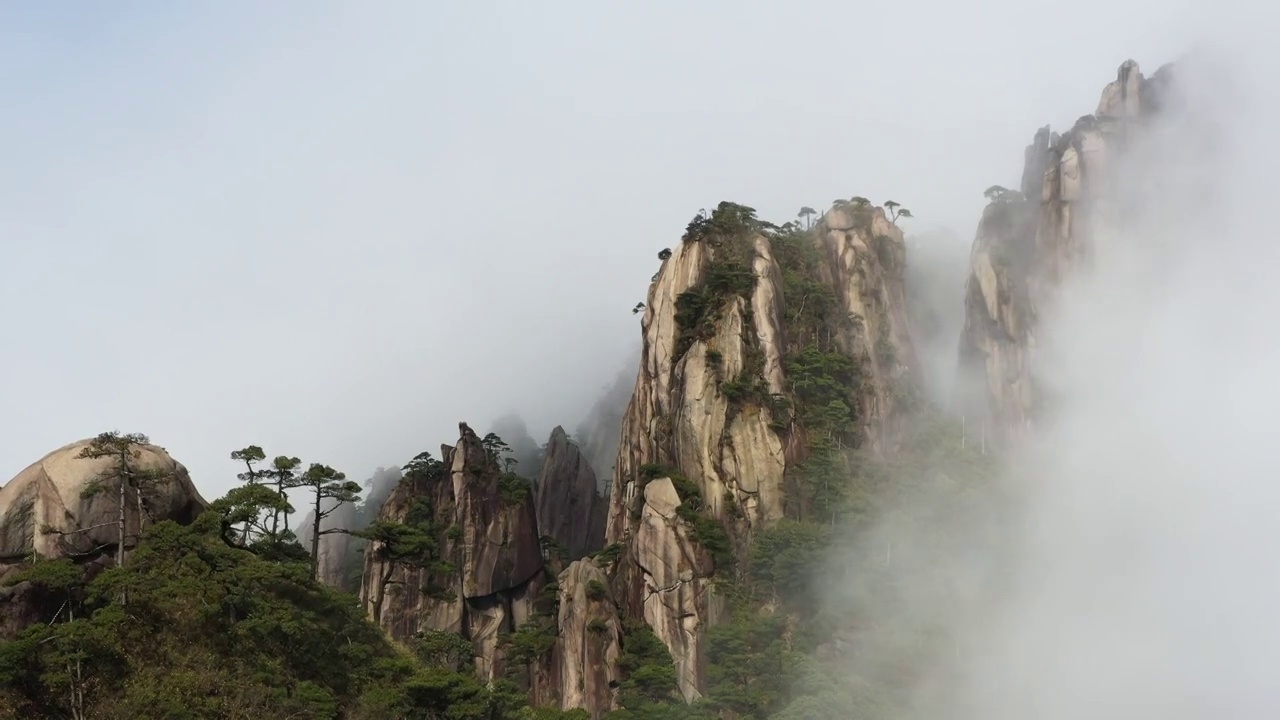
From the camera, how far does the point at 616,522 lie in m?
76.2

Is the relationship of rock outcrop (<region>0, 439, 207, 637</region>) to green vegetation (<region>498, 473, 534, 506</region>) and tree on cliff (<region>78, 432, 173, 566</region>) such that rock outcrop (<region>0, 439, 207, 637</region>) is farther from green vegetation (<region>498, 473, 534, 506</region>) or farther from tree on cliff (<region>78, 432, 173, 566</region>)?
green vegetation (<region>498, 473, 534, 506</region>)

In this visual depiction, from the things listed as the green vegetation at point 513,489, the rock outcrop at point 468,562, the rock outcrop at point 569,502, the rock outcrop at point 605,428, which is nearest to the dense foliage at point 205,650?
the rock outcrop at point 468,562

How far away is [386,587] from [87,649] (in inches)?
1947

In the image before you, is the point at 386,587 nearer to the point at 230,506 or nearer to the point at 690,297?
the point at 690,297

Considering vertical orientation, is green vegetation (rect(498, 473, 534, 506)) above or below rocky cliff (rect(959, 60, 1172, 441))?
below

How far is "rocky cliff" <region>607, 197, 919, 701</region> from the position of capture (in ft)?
222

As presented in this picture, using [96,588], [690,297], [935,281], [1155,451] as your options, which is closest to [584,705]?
[690,297]

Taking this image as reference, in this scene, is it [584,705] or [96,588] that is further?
[584,705]

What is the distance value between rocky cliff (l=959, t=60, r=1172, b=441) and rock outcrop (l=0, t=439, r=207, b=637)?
62967mm

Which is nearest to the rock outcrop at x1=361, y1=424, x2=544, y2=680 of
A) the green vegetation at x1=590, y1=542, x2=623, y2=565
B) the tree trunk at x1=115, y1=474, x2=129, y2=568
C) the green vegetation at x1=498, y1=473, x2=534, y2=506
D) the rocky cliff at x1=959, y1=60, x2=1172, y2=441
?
the green vegetation at x1=498, y1=473, x2=534, y2=506

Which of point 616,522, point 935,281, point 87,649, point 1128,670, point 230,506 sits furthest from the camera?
point 935,281

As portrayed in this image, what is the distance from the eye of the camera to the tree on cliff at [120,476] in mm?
35031

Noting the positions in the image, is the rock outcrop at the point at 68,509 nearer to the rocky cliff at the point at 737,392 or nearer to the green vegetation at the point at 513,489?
the rocky cliff at the point at 737,392

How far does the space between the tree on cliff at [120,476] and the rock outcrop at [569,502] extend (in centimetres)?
6178
